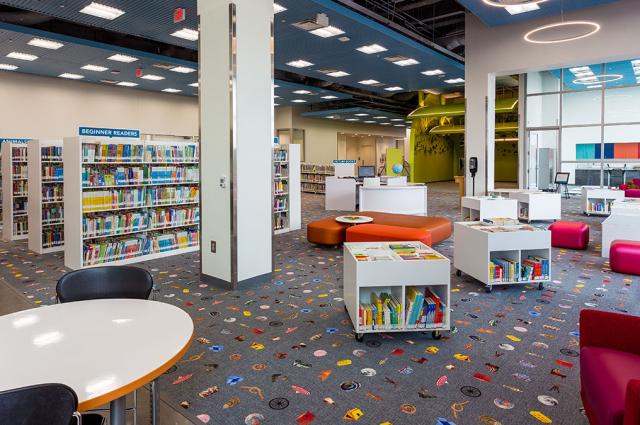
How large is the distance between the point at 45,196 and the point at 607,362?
8.55 meters

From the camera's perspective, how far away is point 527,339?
12.5ft

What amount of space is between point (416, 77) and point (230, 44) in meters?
11.3

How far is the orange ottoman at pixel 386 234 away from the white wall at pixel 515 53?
5.71 meters

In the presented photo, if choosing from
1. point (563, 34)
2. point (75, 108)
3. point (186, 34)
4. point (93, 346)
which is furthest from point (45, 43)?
point (563, 34)

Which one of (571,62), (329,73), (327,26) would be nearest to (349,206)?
(329,73)

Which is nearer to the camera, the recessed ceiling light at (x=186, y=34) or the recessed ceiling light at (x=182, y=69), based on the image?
the recessed ceiling light at (x=186, y=34)

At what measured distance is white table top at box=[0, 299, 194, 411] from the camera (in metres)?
1.57

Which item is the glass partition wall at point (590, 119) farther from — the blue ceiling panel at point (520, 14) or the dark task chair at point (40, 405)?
the dark task chair at point (40, 405)

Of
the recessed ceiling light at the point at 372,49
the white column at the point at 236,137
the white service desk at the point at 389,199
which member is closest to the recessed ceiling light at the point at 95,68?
the recessed ceiling light at the point at 372,49

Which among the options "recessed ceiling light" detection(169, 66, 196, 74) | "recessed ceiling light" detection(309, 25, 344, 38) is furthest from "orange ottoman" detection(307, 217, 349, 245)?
"recessed ceiling light" detection(169, 66, 196, 74)

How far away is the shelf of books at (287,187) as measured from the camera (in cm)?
992

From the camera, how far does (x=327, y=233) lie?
7.79 metres

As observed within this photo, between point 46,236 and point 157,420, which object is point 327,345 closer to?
point 157,420

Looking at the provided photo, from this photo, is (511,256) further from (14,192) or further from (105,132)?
(14,192)
